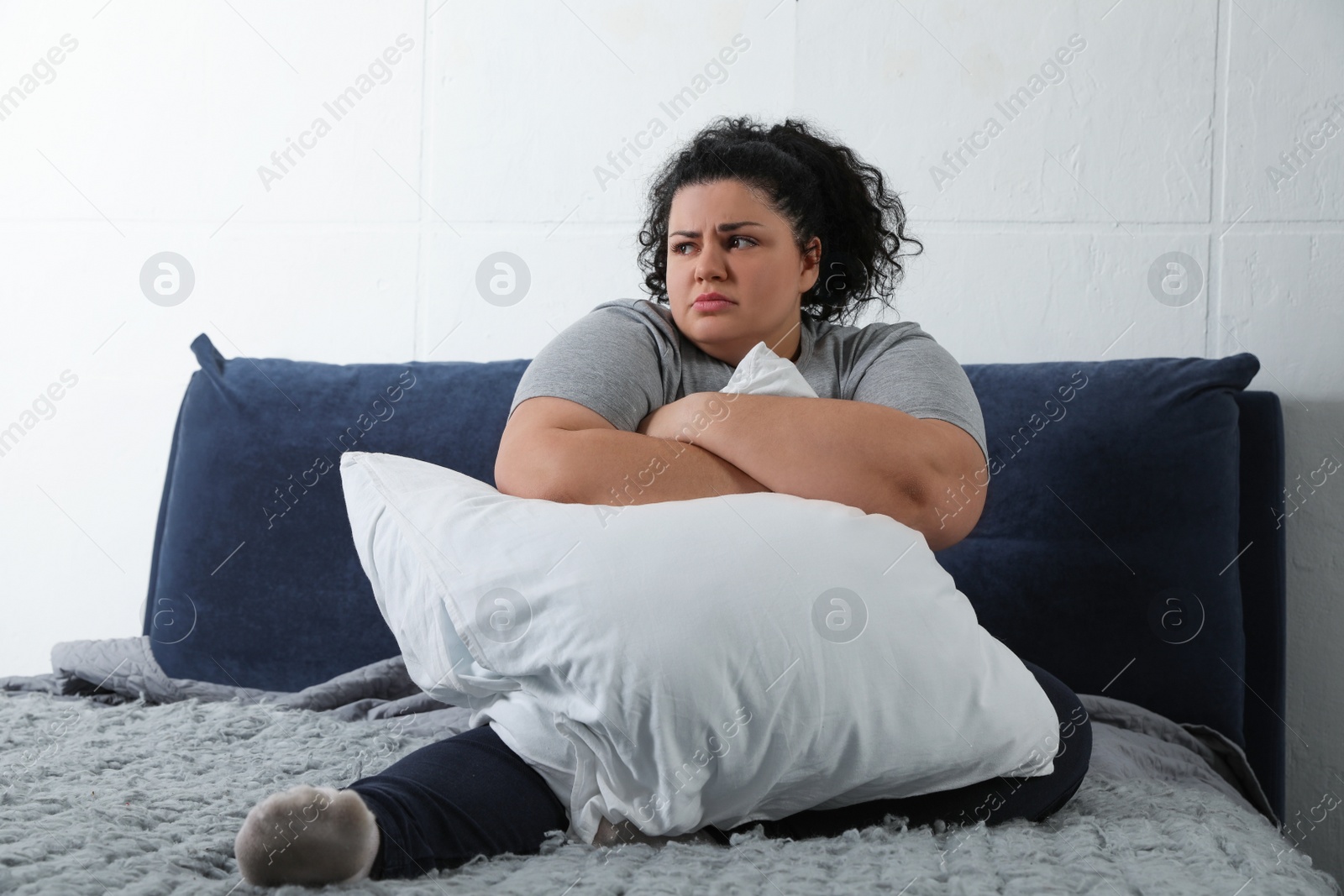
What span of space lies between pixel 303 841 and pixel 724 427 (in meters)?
0.50

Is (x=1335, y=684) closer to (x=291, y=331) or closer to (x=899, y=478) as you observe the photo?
(x=899, y=478)

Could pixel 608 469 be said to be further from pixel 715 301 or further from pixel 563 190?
pixel 563 190

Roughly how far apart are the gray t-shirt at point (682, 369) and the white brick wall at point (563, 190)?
0.51 metres

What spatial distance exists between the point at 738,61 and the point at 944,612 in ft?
3.96

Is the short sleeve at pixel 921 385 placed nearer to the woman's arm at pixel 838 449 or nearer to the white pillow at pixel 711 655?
the woman's arm at pixel 838 449

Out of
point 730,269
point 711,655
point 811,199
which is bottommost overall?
point 711,655

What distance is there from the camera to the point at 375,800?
0.69 metres

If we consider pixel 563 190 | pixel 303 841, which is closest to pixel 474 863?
pixel 303 841

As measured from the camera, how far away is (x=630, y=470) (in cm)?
90

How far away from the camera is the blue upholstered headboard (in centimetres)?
129

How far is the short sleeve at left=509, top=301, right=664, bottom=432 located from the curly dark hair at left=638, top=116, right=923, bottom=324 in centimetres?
23

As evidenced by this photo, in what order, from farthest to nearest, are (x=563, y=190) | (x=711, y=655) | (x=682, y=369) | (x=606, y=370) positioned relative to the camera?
(x=563, y=190) < (x=682, y=369) < (x=606, y=370) < (x=711, y=655)

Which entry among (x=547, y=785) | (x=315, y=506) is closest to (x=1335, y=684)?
(x=547, y=785)

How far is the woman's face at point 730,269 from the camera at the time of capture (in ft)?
3.70
